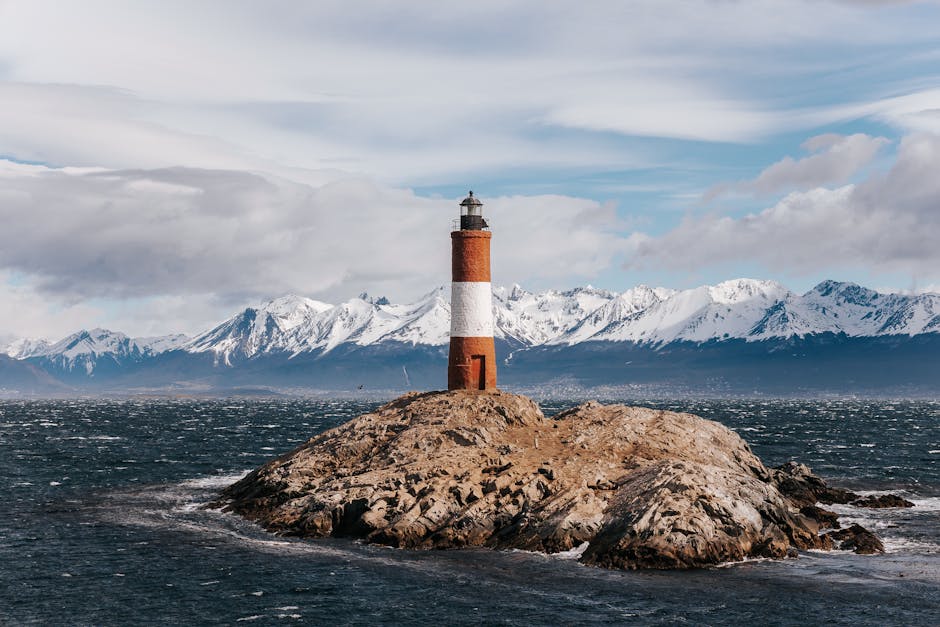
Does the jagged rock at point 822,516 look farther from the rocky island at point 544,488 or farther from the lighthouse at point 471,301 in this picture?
the lighthouse at point 471,301

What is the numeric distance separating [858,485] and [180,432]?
9249cm

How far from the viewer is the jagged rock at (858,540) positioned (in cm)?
4731

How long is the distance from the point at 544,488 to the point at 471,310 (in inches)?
818

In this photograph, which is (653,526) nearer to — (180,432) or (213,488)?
(213,488)

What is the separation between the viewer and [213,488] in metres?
69.7

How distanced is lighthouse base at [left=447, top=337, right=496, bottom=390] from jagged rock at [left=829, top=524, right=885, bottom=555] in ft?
90.4

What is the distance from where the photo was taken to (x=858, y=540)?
159 feet

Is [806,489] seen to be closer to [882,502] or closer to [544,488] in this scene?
[882,502]

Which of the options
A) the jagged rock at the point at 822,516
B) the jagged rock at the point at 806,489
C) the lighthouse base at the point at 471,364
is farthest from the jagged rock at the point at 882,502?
the lighthouse base at the point at 471,364

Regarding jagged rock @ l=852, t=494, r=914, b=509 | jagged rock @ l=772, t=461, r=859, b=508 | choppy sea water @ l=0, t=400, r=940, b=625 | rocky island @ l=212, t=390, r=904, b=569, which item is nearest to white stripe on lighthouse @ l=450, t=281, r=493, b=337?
rocky island @ l=212, t=390, r=904, b=569

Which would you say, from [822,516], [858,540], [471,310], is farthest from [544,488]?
[471,310]

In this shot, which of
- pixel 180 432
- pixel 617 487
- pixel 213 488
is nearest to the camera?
pixel 617 487

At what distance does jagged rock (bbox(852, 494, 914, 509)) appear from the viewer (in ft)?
203

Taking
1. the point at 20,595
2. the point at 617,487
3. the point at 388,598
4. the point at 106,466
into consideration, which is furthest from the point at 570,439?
the point at 106,466
